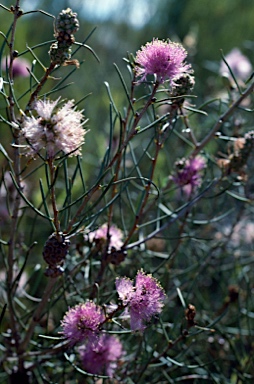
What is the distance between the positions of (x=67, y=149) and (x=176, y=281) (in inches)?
22.4

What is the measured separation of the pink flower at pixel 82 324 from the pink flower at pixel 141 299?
0.15 feet

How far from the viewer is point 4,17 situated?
218 centimetres

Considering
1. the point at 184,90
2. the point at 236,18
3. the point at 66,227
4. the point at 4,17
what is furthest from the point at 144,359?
the point at 236,18

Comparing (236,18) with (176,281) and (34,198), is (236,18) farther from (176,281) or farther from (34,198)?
(176,281)

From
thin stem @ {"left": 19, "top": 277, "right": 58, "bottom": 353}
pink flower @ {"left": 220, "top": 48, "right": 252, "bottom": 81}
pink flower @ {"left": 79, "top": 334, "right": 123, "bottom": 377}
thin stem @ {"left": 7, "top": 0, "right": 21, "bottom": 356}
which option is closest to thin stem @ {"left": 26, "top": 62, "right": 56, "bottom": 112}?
thin stem @ {"left": 7, "top": 0, "right": 21, "bottom": 356}

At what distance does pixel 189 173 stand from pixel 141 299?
0.96ft

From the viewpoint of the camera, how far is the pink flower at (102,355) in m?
0.71

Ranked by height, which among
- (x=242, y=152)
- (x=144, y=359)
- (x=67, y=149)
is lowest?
(x=144, y=359)

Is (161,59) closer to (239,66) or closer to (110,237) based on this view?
(110,237)

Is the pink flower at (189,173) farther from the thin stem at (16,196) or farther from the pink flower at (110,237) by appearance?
the thin stem at (16,196)

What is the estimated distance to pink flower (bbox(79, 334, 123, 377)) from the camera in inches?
28.0

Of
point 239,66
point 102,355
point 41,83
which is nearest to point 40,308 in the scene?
point 102,355

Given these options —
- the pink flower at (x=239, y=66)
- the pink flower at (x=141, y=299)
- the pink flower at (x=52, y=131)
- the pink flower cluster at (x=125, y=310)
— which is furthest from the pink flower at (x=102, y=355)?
the pink flower at (x=239, y=66)

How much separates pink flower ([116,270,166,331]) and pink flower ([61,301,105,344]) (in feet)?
0.15
